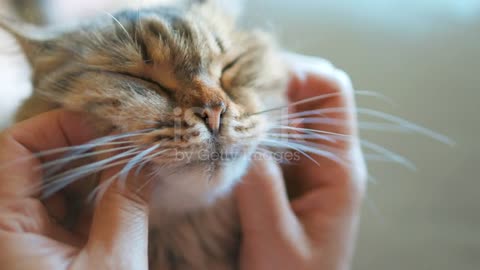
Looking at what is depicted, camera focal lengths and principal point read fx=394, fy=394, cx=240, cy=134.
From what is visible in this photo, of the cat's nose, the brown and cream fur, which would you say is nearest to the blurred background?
the brown and cream fur

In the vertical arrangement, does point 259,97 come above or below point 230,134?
above

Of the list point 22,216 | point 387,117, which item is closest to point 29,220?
point 22,216

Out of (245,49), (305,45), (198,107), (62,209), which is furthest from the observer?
(305,45)

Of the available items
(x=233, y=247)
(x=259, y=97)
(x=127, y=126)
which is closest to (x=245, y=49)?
(x=259, y=97)

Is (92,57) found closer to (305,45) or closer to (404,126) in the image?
(305,45)

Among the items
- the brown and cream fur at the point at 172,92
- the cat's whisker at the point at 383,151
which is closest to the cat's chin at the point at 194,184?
the brown and cream fur at the point at 172,92

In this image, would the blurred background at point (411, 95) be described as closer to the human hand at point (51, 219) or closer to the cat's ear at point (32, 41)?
the cat's ear at point (32, 41)
